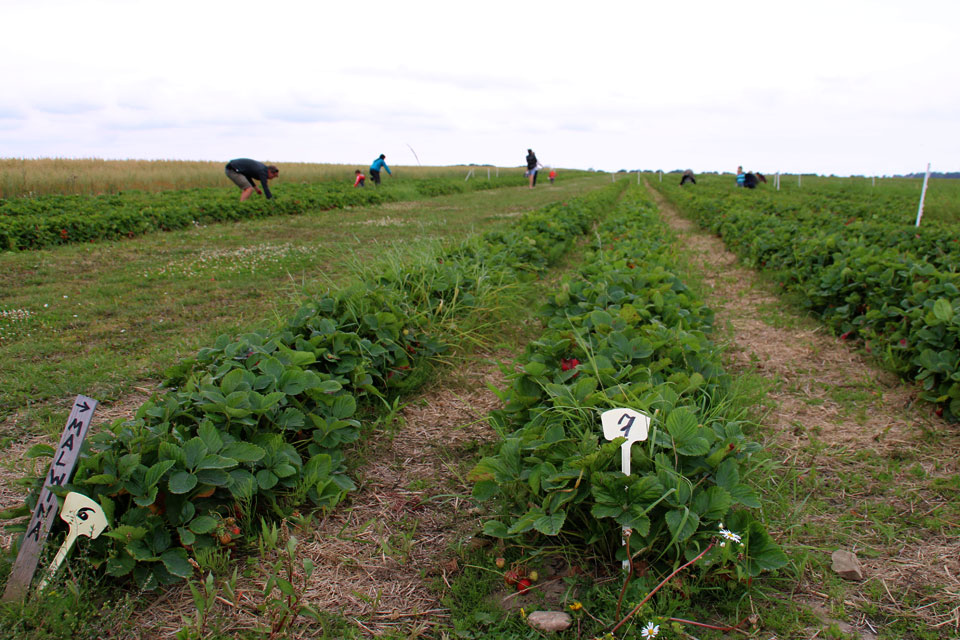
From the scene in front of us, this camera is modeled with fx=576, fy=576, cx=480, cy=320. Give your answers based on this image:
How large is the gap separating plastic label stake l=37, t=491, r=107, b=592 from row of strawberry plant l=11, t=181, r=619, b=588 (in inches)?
1.8

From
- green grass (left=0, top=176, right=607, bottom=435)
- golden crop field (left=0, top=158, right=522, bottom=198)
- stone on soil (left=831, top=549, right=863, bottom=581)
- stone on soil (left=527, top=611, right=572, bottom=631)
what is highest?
golden crop field (left=0, top=158, right=522, bottom=198)

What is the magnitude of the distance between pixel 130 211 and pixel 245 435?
29.8ft

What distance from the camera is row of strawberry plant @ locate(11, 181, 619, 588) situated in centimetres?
184

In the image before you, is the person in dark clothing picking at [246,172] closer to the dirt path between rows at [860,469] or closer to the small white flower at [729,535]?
the dirt path between rows at [860,469]

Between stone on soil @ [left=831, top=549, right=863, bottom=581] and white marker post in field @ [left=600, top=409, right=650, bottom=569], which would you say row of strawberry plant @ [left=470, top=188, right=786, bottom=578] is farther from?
stone on soil @ [left=831, top=549, right=863, bottom=581]

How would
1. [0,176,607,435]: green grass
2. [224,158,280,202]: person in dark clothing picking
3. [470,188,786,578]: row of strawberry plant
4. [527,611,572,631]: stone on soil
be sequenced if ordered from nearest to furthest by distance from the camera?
[527,611,572,631]: stone on soil < [470,188,786,578]: row of strawberry plant < [0,176,607,435]: green grass < [224,158,280,202]: person in dark clothing picking

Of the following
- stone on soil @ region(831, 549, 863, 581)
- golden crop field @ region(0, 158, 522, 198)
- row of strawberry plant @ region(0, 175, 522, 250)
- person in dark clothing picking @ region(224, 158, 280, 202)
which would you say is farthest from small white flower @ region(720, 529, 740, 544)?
golden crop field @ region(0, 158, 522, 198)

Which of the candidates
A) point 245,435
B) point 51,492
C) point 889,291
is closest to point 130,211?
point 245,435

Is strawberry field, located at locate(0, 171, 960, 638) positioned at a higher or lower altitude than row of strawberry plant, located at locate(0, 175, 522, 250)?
lower

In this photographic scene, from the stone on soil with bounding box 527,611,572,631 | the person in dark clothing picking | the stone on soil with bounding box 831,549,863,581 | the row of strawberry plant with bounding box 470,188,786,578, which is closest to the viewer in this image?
the stone on soil with bounding box 527,611,572,631

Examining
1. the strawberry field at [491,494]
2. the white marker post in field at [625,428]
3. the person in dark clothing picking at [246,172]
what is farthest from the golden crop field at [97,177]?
the white marker post in field at [625,428]

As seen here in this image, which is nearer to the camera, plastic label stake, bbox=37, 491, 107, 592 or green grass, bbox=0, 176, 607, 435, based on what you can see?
plastic label stake, bbox=37, 491, 107, 592

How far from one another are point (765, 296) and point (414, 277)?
13.5 ft

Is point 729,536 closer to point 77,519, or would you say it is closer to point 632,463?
point 632,463
